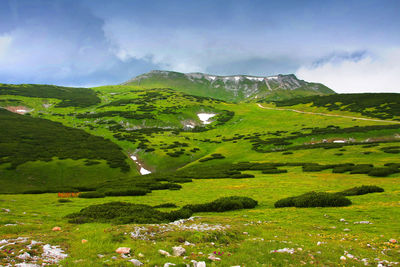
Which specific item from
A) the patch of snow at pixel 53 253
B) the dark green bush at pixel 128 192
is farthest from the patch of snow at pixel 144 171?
the patch of snow at pixel 53 253

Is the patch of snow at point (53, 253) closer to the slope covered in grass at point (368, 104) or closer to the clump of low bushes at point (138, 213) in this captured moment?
the clump of low bushes at point (138, 213)

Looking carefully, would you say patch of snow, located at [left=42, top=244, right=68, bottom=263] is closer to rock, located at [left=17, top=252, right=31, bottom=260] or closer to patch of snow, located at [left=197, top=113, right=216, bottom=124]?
rock, located at [left=17, top=252, right=31, bottom=260]

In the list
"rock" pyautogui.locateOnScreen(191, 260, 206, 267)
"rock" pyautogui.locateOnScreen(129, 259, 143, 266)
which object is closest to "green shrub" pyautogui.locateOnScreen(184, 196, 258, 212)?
"rock" pyautogui.locateOnScreen(191, 260, 206, 267)

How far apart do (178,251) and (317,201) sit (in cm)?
1359

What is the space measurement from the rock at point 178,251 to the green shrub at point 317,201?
12.6 meters

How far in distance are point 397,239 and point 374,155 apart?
148ft

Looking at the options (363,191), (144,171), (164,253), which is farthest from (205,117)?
(164,253)

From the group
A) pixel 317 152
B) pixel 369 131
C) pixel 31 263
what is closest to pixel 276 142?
pixel 317 152

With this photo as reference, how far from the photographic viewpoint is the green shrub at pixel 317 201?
56.2 feet

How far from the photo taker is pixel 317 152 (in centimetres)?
5709

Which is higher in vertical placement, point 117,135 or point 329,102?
point 329,102

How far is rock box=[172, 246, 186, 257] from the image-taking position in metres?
8.28

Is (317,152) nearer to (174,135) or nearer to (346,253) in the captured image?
(346,253)

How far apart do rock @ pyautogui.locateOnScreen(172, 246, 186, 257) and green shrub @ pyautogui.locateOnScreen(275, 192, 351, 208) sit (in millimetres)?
12570
